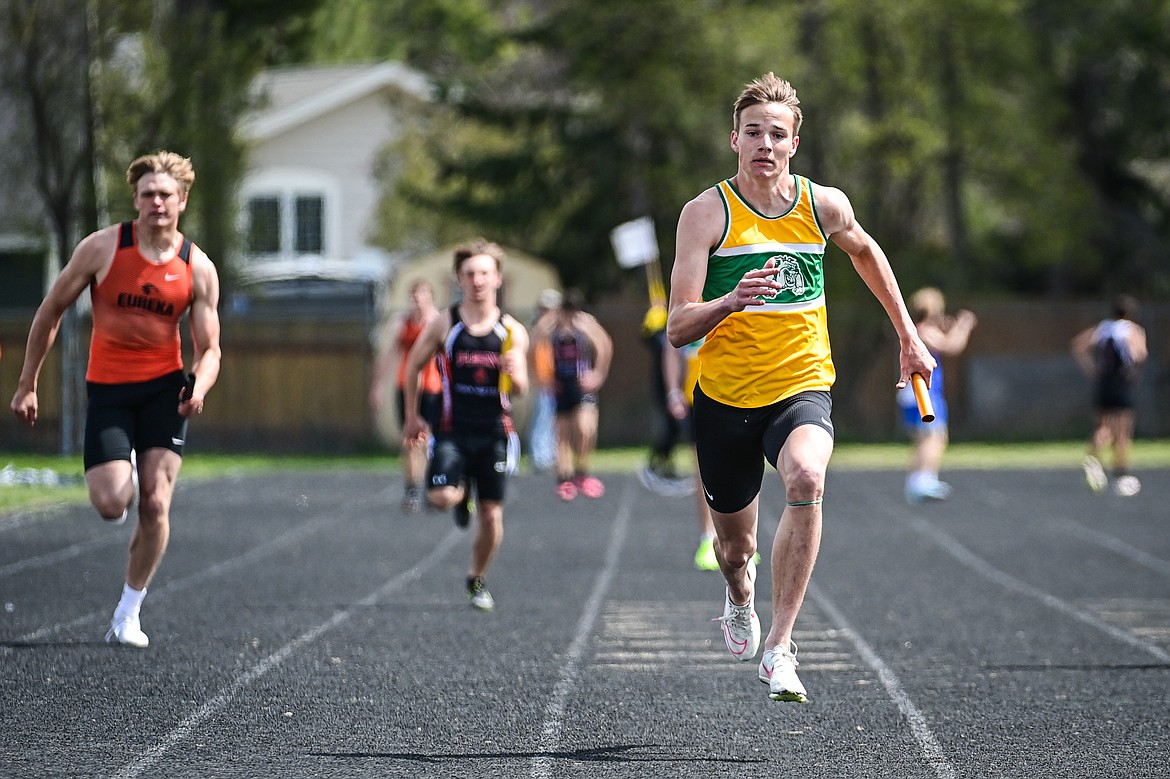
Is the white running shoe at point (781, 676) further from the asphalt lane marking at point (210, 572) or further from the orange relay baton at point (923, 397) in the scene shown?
the asphalt lane marking at point (210, 572)

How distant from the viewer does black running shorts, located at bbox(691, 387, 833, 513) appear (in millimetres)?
6059

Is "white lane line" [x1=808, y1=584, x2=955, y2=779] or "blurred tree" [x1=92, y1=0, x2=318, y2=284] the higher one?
"blurred tree" [x1=92, y1=0, x2=318, y2=284]

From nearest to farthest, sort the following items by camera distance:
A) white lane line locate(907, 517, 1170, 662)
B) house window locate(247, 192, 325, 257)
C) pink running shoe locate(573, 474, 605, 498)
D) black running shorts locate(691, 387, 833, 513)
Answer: black running shorts locate(691, 387, 833, 513) < white lane line locate(907, 517, 1170, 662) < pink running shoe locate(573, 474, 605, 498) < house window locate(247, 192, 325, 257)

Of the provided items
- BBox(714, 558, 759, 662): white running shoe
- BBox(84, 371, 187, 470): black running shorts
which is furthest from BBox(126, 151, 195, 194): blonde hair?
BBox(714, 558, 759, 662): white running shoe

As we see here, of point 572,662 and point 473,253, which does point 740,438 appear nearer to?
point 572,662

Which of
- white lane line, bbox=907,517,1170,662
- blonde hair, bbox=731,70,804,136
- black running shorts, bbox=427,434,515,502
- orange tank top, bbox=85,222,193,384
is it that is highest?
blonde hair, bbox=731,70,804,136

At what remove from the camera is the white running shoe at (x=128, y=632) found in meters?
7.69

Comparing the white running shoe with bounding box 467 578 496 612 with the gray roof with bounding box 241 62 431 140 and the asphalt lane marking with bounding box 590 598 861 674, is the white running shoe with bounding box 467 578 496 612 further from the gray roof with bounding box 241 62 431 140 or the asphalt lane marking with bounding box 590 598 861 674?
the gray roof with bounding box 241 62 431 140

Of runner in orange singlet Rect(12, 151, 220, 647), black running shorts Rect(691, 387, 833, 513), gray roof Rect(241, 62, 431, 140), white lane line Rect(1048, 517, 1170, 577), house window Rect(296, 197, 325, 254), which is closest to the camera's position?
black running shorts Rect(691, 387, 833, 513)

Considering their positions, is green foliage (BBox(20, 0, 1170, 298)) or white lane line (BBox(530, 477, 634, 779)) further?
green foliage (BBox(20, 0, 1170, 298))

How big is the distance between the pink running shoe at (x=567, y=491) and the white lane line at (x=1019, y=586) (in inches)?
146

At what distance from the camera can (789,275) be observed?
19.8ft

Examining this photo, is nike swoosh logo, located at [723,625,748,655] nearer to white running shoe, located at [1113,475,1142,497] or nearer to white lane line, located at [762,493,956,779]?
white lane line, located at [762,493,956,779]

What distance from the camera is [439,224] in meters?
33.2
